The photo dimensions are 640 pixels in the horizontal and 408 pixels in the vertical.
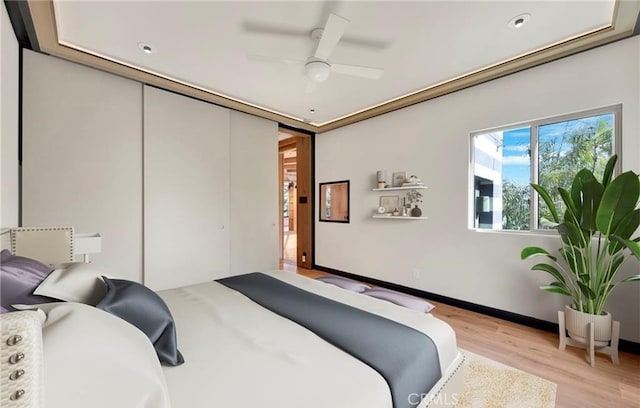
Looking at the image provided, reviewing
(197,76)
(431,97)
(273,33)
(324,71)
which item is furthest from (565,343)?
(197,76)

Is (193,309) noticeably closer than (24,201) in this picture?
Yes

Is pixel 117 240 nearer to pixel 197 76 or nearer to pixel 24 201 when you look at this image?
pixel 24 201

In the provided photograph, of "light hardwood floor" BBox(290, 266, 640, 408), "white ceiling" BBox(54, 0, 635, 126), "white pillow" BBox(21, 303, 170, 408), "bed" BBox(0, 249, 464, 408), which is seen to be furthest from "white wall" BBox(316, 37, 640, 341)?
"white pillow" BBox(21, 303, 170, 408)

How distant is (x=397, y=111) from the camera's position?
13.5 ft

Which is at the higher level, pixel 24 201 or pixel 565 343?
pixel 24 201

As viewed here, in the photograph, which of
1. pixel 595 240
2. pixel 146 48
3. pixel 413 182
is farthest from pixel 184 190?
pixel 595 240

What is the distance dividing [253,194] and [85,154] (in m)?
2.14

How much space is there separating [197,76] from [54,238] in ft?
7.30

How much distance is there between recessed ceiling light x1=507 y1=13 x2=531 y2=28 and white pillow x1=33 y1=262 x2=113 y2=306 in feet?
11.4

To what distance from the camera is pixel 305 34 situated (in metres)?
2.41

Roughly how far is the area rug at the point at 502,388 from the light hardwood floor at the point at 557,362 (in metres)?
Result: 0.09

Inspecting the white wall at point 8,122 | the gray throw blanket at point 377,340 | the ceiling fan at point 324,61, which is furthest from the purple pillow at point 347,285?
the white wall at point 8,122

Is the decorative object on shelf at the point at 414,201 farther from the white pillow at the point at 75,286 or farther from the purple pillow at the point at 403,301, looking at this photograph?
the white pillow at the point at 75,286

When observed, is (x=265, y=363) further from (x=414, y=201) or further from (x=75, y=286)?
(x=414, y=201)
